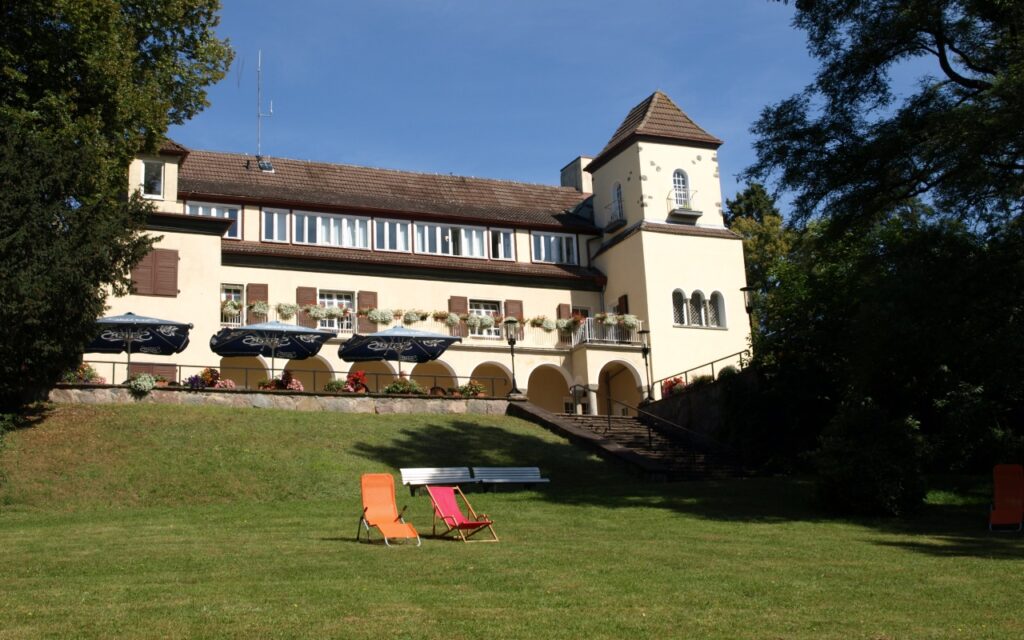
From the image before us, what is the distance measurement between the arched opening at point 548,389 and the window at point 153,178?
1621 centimetres

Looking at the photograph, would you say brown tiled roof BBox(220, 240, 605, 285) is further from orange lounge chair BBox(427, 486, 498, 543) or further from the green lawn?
orange lounge chair BBox(427, 486, 498, 543)

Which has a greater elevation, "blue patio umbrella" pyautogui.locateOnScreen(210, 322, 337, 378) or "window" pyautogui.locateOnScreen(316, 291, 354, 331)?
"window" pyautogui.locateOnScreen(316, 291, 354, 331)

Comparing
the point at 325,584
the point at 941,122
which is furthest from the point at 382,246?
the point at 325,584

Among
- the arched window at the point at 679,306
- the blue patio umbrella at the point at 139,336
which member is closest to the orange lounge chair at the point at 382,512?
the blue patio umbrella at the point at 139,336

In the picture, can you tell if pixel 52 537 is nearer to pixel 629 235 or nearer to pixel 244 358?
pixel 244 358

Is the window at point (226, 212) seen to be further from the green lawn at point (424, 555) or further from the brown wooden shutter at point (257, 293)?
the green lawn at point (424, 555)

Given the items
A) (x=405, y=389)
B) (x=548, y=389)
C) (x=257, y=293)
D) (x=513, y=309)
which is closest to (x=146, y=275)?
(x=257, y=293)

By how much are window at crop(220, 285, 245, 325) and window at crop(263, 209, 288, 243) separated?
2.62 metres

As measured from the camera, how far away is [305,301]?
4000 centimetres

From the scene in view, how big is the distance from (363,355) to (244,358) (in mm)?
7366

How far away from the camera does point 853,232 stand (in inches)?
904

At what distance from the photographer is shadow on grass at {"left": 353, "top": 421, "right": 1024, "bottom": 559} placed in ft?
53.1

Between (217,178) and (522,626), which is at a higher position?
(217,178)

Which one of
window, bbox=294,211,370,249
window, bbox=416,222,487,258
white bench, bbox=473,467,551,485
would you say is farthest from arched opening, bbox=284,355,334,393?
white bench, bbox=473,467,551,485
